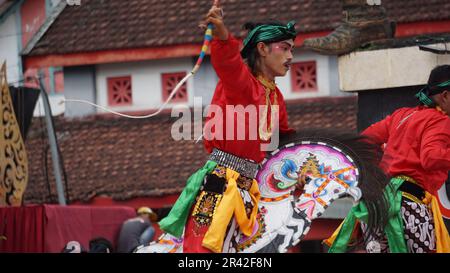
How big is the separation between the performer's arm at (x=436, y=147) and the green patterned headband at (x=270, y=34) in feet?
3.34

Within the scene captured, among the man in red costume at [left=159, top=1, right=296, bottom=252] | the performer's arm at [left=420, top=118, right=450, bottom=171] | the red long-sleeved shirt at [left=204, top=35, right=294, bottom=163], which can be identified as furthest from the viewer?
the performer's arm at [left=420, top=118, right=450, bottom=171]

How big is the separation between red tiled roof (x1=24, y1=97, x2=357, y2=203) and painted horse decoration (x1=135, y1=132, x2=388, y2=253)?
25.8 feet

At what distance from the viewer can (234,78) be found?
7.47 meters

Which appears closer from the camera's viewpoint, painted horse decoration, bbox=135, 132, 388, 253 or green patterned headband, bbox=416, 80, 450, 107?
painted horse decoration, bbox=135, 132, 388, 253

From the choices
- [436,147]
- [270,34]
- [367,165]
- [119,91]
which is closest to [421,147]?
[436,147]

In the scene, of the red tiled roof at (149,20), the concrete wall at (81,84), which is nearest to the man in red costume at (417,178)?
the red tiled roof at (149,20)

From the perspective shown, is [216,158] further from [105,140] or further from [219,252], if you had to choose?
[105,140]

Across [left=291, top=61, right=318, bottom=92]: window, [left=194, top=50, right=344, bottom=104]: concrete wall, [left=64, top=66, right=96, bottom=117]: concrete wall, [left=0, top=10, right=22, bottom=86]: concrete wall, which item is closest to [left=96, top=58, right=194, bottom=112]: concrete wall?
[left=64, top=66, right=96, bottom=117]: concrete wall

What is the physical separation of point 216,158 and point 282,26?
0.88 metres

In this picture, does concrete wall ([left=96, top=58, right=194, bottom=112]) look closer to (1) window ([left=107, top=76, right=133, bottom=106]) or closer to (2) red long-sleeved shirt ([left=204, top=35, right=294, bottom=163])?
(1) window ([left=107, top=76, right=133, bottom=106])

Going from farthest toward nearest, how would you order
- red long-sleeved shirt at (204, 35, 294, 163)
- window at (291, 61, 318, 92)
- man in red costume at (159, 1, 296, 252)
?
1. window at (291, 61, 318, 92)
2. man in red costume at (159, 1, 296, 252)
3. red long-sleeved shirt at (204, 35, 294, 163)

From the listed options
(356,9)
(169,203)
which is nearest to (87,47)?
(169,203)

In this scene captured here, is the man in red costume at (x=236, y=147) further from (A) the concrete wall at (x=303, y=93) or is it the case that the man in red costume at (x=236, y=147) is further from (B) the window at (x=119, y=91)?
(B) the window at (x=119, y=91)

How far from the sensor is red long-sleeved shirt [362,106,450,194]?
8.07m
